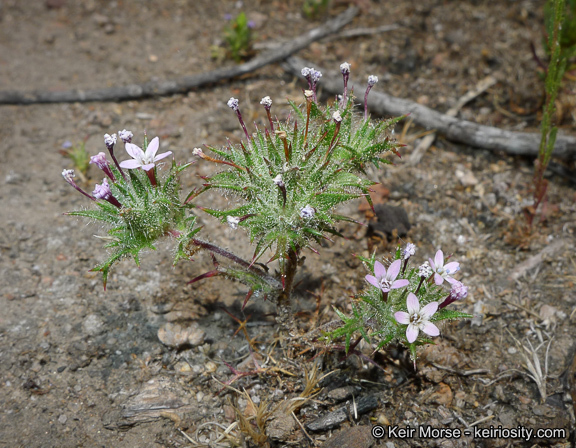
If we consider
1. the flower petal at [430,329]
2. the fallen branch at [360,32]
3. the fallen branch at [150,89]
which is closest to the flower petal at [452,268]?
the flower petal at [430,329]

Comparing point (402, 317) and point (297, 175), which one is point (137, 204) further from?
point (402, 317)

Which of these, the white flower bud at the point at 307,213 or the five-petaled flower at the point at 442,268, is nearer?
the white flower bud at the point at 307,213

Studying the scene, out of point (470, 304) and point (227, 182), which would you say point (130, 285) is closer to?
point (227, 182)

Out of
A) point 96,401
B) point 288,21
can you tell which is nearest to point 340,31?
point 288,21

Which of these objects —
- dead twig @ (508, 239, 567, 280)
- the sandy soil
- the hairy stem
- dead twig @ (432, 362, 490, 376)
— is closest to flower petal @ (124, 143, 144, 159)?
the hairy stem

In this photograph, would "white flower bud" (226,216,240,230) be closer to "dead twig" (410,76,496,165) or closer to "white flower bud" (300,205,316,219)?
"white flower bud" (300,205,316,219)

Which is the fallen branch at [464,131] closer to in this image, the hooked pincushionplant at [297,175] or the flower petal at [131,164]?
the hooked pincushionplant at [297,175]
